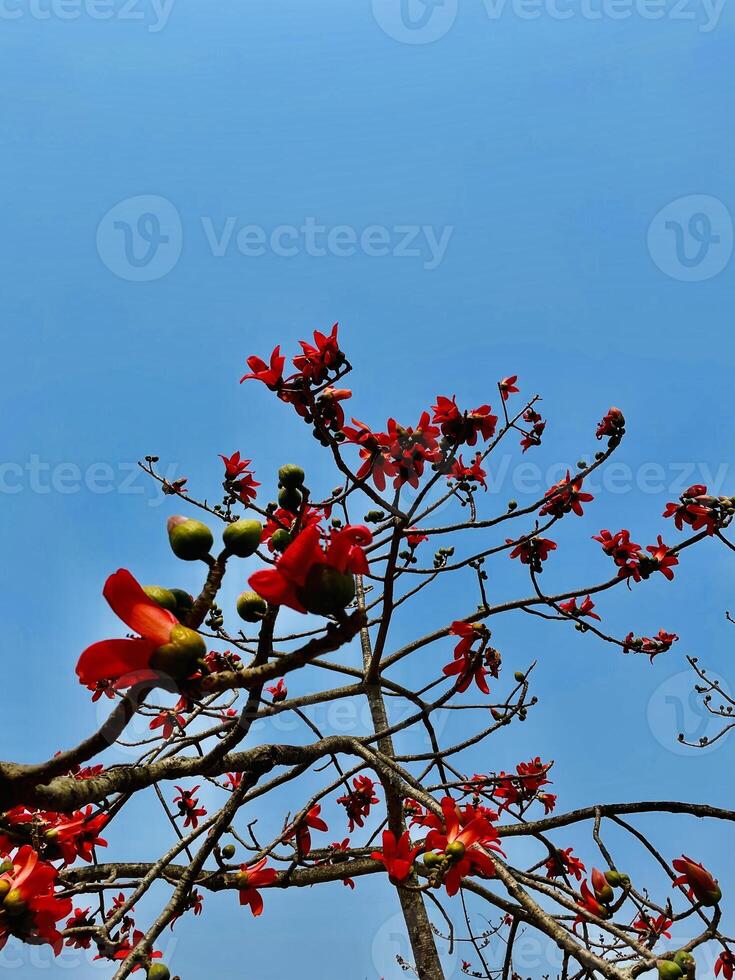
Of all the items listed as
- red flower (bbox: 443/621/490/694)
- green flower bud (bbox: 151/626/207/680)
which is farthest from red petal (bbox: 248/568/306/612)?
red flower (bbox: 443/621/490/694)

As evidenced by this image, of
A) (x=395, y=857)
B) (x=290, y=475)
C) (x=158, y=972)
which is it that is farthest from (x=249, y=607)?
(x=395, y=857)

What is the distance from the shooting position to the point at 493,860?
1.78 meters

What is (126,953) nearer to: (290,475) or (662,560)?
(290,475)

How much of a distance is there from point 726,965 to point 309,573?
2529 mm

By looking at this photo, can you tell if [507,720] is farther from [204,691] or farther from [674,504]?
[204,691]

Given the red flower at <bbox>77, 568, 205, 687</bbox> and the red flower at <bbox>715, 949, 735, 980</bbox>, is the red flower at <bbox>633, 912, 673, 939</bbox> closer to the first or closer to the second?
the red flower at <bbox>715, 949, 735, 980</bbox>

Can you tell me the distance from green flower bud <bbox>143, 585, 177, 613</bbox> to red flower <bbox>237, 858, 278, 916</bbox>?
1809 millimetres

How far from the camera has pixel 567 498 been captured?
3.46 metres

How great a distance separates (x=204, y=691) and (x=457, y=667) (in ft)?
5.84

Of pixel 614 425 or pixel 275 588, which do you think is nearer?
pixel 275 588

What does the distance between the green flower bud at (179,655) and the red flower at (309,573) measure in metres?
0.13

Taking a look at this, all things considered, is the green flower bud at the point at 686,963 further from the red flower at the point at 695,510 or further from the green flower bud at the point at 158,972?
the red flower at the point at 695,510

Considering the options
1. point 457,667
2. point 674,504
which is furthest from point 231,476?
point 674,504

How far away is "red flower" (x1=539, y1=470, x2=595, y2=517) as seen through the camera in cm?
345
